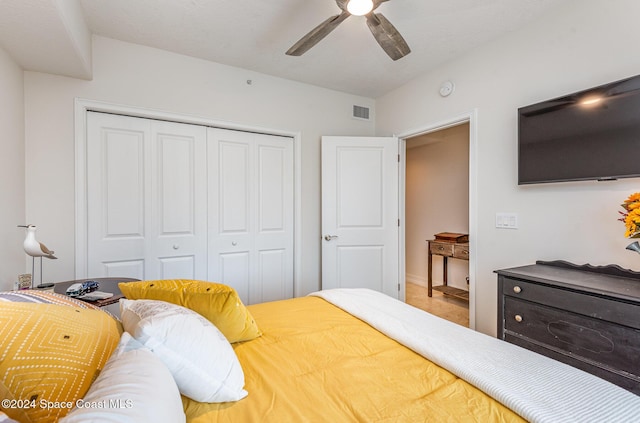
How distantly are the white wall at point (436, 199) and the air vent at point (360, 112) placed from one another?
132 cm

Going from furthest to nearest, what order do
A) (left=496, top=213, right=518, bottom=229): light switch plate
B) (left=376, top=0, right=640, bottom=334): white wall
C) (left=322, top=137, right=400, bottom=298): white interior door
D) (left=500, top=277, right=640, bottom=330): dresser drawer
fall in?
1. (left=322, top=137, right=400, bottom=298): white interior door
2. (left=496, top=213, right=518, bottom=229): light switch plate
3. (left=376, top=0, right=640, bottom=334): white wall
4. (left=500, top=277, right=640, bottom=330): dresser drawer

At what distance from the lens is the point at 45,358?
70 cm

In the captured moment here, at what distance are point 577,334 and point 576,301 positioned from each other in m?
0.17

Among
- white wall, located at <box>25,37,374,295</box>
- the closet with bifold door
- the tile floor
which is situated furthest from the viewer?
the tile floor

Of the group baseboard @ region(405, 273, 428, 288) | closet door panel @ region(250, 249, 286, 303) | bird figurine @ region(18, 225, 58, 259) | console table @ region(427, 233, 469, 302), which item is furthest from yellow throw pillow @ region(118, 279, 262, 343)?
baseboard @ region(405, 273, 428, 288)

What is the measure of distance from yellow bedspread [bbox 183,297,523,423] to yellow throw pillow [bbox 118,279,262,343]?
0.11 m

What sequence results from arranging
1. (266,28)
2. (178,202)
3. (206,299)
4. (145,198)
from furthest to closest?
(178,202) < (145,198) < (266,28) < (206,299)

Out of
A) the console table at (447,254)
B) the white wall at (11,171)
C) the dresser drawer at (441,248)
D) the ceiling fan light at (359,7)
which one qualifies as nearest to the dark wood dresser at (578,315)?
the ceiling fan light at (359,7)

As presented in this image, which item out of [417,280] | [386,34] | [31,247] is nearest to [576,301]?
[386,34]

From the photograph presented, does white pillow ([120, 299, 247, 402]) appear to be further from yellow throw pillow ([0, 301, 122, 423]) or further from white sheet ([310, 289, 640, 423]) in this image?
white sheet ([310, 289, 640, 423])

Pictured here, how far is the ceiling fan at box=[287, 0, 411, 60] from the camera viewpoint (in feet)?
5.46

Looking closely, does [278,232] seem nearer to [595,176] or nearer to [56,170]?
[56,170]

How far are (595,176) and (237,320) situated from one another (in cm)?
217

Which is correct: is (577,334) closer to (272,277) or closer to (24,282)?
(272,277)
